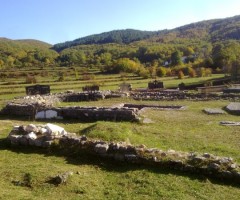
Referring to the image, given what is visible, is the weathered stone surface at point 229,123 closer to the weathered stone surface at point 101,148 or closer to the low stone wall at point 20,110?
the weathered stone surface at point 101,148

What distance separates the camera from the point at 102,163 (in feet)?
38.5

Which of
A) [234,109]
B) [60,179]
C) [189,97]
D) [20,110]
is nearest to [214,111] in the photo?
[234,109]

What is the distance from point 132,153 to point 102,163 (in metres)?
1.00

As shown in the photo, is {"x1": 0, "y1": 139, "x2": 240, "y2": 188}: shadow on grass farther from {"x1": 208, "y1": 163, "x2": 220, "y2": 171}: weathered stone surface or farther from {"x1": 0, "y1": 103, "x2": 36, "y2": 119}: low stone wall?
{"x1": 0, "y1": 103, "x2": 36, "y2": 119}: low stone wall

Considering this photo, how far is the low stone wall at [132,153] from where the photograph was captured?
1029 centimetres

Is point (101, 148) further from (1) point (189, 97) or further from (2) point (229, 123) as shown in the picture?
(1) point (189, 97)

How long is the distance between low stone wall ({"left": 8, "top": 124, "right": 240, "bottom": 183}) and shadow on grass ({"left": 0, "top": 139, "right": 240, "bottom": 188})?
11 cm

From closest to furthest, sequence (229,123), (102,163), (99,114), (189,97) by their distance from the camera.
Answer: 1. (102,163)
2. (229,123)
3. (99,114)
4. (189,97)

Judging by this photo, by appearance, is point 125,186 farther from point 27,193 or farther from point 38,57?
point 38,57

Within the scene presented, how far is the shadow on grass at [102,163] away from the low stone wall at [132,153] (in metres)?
0.11

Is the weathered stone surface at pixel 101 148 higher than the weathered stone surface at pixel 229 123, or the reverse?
the weathered stone surface at pixel 101 148

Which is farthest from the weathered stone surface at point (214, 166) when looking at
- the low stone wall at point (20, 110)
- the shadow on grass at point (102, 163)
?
the low stone wall at point (20, 110)

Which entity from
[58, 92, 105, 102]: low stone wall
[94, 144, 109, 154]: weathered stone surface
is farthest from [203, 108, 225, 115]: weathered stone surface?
[94, 144, 109, 154]: weathered stone surface

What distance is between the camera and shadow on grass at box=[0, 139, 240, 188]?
33.5ft
